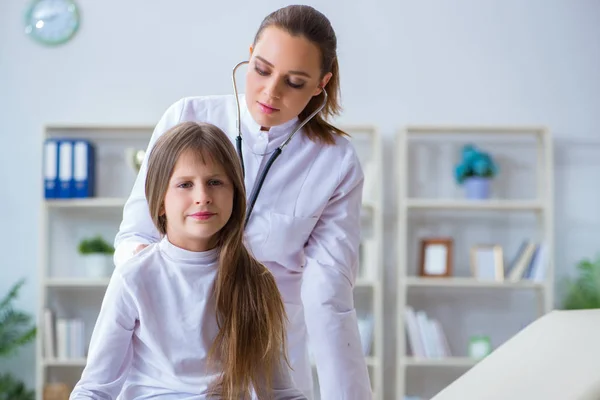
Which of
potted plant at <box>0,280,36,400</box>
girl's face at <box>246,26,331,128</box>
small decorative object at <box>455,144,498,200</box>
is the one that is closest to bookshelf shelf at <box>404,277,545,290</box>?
small decorative object at <box>455,144,498,200</box>

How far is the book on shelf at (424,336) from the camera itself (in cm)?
443

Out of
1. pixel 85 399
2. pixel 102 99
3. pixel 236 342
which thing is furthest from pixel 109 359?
pixel 102 99

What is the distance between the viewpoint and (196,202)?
1273 millimetres

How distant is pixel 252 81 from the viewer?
1640 millimetres

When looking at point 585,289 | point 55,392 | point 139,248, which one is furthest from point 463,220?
point 139,248

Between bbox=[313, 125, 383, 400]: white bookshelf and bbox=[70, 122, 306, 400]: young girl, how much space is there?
10.1 ft

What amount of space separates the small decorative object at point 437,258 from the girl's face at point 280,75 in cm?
295

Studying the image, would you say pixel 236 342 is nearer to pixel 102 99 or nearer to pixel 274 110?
pixel 274 110

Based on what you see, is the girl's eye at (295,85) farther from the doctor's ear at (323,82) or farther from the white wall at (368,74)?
the white wall at (368,74)

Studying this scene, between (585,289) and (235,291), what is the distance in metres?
3.55

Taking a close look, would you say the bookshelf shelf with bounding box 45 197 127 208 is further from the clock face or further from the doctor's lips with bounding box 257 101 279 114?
the doctor's lips with bounding box 257 101 279 114

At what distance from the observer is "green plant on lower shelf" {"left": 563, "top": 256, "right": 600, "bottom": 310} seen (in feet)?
14.4

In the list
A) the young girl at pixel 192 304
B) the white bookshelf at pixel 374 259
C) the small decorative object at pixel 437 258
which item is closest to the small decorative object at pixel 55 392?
the white bookshelf at pixel 374 259

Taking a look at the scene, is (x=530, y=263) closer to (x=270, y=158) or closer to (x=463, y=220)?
(x=463, y=220)
